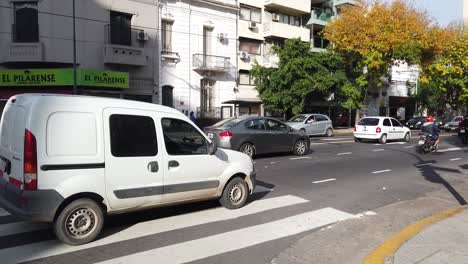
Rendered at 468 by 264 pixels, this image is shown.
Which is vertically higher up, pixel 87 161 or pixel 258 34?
pixel 258 34

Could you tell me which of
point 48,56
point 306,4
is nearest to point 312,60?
point 306,4

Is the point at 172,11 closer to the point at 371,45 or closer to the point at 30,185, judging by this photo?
the point at 371,45

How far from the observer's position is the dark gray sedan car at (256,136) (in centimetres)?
1333

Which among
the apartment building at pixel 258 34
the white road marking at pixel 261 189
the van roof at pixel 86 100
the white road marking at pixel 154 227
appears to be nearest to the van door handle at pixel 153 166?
the van roof at pixel 86 100

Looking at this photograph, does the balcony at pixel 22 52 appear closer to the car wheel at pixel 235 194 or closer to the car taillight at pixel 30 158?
the car wheel at pixel 235 194

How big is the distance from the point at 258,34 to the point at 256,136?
21.5 meters

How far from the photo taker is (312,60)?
98.7ft

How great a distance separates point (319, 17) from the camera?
127 feet

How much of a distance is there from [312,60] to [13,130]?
26819 millimetres

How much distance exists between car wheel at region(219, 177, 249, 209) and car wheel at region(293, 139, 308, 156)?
318 inches

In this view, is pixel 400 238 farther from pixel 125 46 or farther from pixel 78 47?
pixel 78 47

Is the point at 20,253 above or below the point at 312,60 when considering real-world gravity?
below

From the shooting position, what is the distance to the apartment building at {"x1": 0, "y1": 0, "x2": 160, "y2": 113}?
22375mm

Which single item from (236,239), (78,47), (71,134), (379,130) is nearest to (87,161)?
(71,134)
